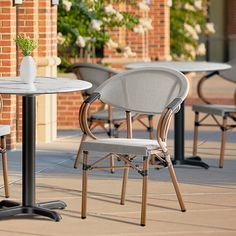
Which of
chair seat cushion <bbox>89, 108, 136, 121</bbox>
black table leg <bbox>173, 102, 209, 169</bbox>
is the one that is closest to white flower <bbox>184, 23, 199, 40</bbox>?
chair seat cushion <bbox>89, 108, 136, 121</bbox>

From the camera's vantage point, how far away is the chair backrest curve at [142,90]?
30.6 ft

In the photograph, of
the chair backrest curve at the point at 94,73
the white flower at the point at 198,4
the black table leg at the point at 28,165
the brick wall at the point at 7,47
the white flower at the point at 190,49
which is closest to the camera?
the black table leg at the point at 28,165

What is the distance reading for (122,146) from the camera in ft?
28.2

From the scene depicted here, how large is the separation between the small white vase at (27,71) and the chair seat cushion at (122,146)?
0.68m

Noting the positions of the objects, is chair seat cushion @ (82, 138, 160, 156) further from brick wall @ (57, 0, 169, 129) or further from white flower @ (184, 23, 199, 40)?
white flower @ (184, 23, 199, 40)

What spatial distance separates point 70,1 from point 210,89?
9.09 meters

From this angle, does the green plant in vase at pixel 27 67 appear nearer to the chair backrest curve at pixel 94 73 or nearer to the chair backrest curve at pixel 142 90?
the chair backrest curve at pixel 142 90

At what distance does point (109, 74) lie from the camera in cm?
1234

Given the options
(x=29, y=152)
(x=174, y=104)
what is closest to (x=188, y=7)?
(x=174, y=104)

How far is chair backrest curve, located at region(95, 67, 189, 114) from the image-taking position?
9.33 meters

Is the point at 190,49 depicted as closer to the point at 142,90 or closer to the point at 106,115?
the point at 106,115

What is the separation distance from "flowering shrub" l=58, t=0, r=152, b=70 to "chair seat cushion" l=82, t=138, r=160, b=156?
22.1 feet

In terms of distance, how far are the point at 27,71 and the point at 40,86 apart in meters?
0.31

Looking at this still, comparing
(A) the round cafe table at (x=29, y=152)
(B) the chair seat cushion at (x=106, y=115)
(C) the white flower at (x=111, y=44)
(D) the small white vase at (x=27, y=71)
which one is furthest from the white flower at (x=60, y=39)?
(A) the round cafe table at (x=29, y=152)
